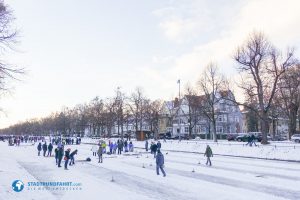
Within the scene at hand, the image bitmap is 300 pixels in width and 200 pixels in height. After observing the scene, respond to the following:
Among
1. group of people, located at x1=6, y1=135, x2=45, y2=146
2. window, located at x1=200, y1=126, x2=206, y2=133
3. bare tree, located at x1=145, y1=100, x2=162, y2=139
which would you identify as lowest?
group of people, located at x1=6, y1=135, x2=45, y2=146

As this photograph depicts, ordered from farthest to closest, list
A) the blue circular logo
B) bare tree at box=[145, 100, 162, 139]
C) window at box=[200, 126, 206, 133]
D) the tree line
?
window at box=[200, 126, 206, 133], bare tree at box=[145, 100, 162, 139], the tree line, the blue circular logo

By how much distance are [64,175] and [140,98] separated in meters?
66.4

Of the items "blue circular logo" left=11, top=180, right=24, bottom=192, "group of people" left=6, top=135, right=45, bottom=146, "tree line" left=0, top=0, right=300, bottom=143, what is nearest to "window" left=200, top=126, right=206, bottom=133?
"tree line" left=0, top=0, right=300, bottom=143

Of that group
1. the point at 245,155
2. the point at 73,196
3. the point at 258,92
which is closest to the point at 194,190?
the point at 73,196

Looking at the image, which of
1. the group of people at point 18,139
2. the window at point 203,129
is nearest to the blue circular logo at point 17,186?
the group of people at point 18,139

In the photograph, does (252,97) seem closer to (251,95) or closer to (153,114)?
(251,95)

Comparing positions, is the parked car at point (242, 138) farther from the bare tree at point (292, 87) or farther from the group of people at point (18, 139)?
the group of people at point (18, 139)

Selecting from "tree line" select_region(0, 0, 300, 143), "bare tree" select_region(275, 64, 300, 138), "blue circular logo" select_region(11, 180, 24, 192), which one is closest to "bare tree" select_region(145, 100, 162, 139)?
"tree line" select_region(0, 0, 300, 143)

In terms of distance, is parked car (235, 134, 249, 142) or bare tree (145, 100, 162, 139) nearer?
parked car (235, 134, 249, 142)

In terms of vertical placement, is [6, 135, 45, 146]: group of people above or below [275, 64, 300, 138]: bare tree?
below

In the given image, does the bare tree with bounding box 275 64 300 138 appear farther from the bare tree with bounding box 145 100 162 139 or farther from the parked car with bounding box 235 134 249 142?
the bare tree with bounding box 145 100 162 139

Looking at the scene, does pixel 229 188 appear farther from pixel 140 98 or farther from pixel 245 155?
pixel 140 98

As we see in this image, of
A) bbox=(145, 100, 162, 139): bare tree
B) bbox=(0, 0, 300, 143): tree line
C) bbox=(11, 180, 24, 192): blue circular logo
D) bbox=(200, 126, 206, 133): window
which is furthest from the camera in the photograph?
bbox=(200, 126, 206, 133): window

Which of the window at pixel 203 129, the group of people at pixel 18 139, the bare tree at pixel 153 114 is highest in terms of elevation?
the bare tree at pixel 153 114
